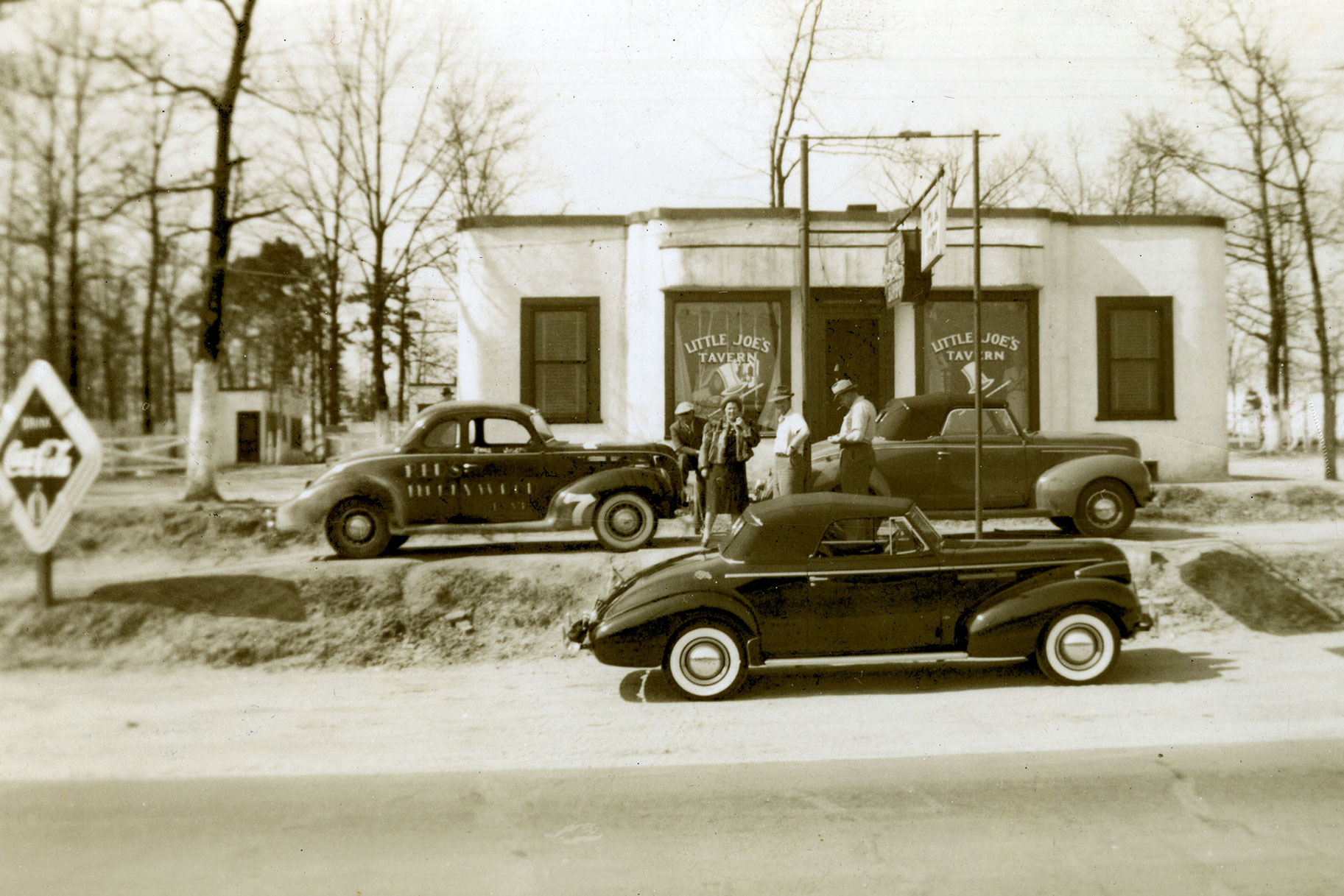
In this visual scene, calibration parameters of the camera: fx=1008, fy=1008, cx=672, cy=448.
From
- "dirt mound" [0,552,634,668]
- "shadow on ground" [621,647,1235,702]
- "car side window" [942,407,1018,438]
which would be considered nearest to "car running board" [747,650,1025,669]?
"shadow on ground" [621,647,1235,702]

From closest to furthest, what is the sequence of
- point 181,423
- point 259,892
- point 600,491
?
point 259,892 → point 600,491 → point 181,423

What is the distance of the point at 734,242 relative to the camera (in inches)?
579

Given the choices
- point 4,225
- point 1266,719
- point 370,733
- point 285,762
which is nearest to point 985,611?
point 1266,719

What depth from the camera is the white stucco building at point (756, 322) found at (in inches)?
583

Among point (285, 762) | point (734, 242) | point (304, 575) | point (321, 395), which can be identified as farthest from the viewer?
point (321, 395)

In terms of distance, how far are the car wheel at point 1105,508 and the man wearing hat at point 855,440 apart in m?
2.59

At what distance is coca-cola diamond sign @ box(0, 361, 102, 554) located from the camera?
6.38 meters

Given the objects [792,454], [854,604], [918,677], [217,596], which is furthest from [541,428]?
[918,677]

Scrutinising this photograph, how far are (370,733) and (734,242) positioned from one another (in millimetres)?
9926

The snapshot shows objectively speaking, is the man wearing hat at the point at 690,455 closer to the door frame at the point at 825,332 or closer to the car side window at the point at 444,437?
the car side window at the point at 444,437

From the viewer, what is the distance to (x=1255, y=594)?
943cm

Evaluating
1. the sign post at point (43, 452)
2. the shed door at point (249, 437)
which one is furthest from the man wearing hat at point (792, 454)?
Result: the shed door at point (249, 437)

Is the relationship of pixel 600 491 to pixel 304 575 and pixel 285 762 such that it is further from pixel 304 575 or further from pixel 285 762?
pixel 285 762

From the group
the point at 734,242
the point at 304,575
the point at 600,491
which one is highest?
the point at 734,242
